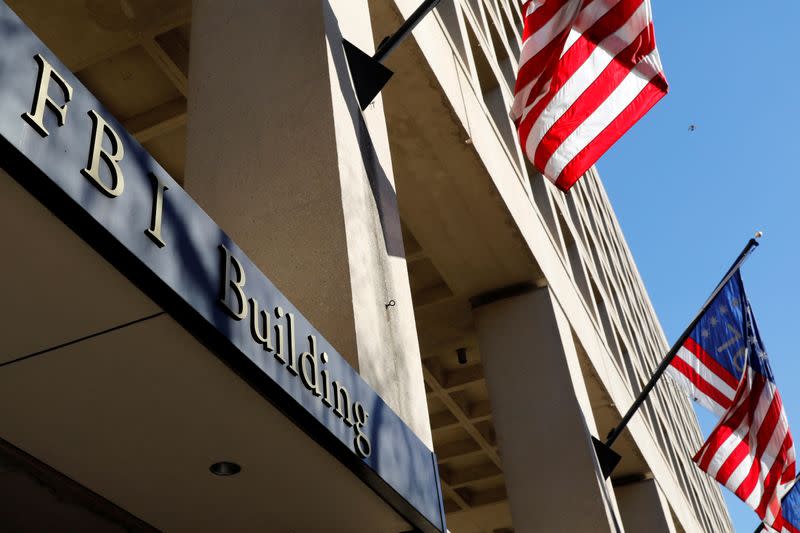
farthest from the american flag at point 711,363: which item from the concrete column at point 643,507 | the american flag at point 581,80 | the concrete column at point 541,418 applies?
the concrete column at point 643,507

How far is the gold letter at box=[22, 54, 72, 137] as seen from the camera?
2375 mm

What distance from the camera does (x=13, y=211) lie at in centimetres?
242

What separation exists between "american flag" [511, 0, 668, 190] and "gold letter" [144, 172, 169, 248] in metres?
4.99

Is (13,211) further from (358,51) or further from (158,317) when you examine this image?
(358,51)

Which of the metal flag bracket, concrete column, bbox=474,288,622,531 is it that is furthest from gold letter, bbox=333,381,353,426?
concrete column, bbox=474,288,622,531

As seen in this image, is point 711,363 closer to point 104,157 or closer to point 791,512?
point 791,512

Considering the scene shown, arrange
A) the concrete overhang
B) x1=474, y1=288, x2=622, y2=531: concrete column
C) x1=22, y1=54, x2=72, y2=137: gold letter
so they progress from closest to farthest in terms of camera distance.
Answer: x1=22, y1=54, x2=72, y2=137: gold letter < the concrete overhang < x1=474, y1=288, x2=622, y2=531: concrete column

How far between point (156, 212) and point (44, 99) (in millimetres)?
491

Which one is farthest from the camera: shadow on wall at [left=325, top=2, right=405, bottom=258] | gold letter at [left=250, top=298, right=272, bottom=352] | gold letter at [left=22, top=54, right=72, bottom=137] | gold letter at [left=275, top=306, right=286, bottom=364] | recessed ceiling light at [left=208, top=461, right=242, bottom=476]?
shadow on wall at [left=325, top=2, right=405, bottom=258]

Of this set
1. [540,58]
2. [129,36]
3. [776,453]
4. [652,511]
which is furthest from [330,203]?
[652,511]

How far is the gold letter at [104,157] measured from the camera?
8.33 feet

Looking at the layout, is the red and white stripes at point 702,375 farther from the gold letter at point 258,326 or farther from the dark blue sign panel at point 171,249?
the gold letter at point 258,326

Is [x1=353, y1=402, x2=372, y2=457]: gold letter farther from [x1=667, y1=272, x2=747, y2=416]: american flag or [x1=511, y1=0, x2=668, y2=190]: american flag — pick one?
[x1=667, y1=272, x2=747, y2=416]: american flag

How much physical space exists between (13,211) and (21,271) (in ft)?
0.86
